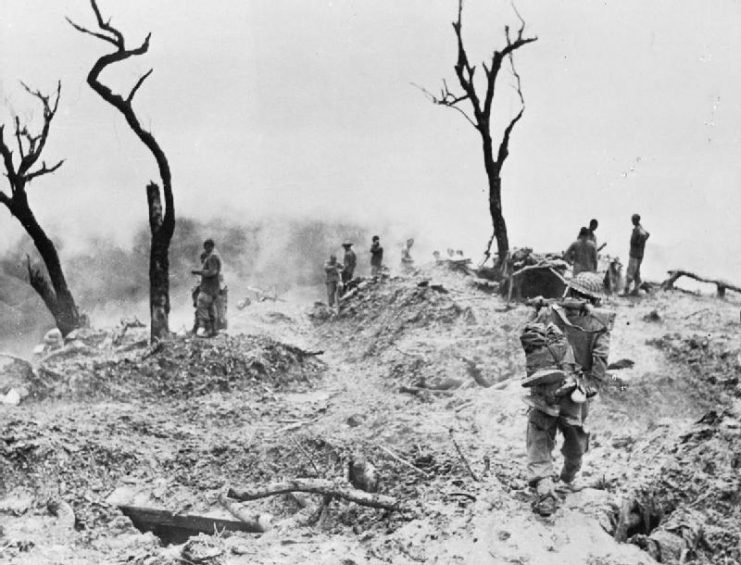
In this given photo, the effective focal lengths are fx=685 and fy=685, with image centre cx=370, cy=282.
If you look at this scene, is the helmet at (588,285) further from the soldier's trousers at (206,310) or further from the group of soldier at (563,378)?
the soldier's trousers at (206,310)

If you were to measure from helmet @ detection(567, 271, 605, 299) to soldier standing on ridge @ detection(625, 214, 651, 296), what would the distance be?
961cm

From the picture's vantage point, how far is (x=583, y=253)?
507 inches

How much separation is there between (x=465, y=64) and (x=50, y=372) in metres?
11.2

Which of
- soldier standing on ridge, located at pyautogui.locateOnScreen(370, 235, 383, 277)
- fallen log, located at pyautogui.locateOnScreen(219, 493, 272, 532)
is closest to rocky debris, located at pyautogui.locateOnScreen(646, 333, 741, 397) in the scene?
fallen log, located at pyautogui.locateOnScreen(219, 493, 272, 532)

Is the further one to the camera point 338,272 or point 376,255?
point 376,255

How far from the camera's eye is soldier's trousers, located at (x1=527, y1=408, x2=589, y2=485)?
16.1ft

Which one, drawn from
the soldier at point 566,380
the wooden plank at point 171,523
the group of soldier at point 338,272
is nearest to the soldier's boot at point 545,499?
the soldier at point 566,380

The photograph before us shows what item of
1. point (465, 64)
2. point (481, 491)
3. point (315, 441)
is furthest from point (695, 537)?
point (465, 64)

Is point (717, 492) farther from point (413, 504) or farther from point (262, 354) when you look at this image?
point (262, 354)

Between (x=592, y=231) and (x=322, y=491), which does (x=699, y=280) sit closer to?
(x=592, y=231)

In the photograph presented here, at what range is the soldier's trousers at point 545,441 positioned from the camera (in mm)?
4906

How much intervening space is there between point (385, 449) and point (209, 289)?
700 cm

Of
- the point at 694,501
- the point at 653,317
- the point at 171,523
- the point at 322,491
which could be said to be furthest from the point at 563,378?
the point at 653,317

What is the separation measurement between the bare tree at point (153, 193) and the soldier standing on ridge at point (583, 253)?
738 cm
